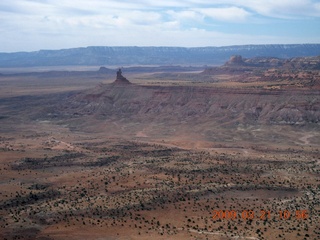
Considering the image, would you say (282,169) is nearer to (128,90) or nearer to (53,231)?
(53,231)

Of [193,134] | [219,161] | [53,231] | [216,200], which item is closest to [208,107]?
[193,134]
